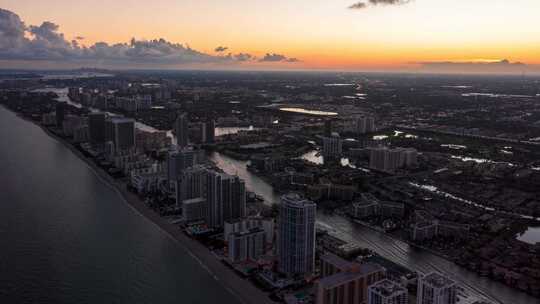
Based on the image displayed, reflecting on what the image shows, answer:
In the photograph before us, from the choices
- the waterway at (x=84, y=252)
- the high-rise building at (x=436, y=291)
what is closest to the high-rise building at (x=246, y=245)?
the waterway at (x=84, y=252)

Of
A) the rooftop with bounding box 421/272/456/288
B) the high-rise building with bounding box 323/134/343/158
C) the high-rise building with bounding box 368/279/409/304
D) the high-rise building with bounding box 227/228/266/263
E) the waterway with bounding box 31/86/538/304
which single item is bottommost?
the waterway with bounding box 31/86/538/304

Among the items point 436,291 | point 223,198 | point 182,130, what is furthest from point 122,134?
point 436,291

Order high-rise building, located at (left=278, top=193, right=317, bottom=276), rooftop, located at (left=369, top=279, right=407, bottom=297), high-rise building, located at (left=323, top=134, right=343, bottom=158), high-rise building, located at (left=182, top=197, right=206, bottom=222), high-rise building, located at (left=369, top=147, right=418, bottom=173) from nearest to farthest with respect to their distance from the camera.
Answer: rooftop, located at (left=369, top=279, right=407, bottom=297) < high-rise building, located at (left=278, top=193, right=317, bottom=276) < high-rise building, located at (left=182, top=197, right=206, bottom=222) < high-rise building, located at (left=369, top=147, right=418, bottom=173) < high-rise building, located at (left=323, top=134, right=343, bottom=158)

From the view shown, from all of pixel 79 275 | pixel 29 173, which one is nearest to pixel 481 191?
pixel 79 275

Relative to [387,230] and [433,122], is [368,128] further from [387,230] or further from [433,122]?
[387,230]

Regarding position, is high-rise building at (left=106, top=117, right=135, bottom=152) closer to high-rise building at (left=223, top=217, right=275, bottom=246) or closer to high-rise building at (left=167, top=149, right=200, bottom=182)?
high-rise building at (left=167, top=149, right=200, bottom=182)

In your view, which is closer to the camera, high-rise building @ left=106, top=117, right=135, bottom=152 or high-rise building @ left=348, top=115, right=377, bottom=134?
high-rise building @ left=106, top=117, right=135, bottom=152

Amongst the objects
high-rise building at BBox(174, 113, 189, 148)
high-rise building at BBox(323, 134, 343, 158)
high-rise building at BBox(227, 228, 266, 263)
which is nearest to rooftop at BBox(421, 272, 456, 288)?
high-rise building at BBox(227, 228, 266, 263)

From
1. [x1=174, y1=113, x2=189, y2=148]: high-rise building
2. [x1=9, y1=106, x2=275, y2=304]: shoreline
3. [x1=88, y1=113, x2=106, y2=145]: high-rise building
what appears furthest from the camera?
[x1=174, y1=113, x2=189, y2=148]: high-rise building

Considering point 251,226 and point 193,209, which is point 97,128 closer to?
point 193,209
